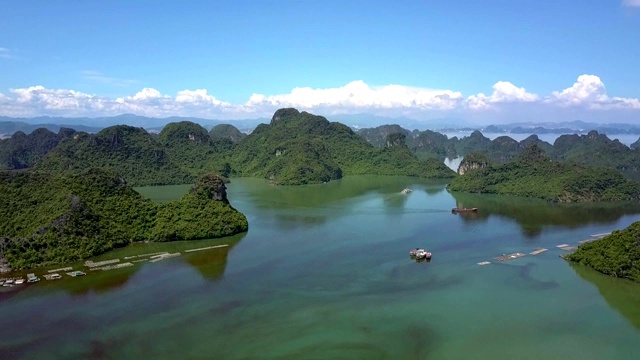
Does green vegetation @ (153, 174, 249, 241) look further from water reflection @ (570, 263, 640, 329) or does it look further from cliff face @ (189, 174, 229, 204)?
water reflection @ (570, 263, 640, 329)

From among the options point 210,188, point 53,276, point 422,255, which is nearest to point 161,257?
point 53,276

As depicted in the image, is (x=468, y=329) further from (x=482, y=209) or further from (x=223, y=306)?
(x=482, y=209)

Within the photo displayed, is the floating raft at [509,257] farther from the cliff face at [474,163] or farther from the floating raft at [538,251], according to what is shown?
the cliff face at [474,163]

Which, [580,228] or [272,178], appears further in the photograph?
[272,178]

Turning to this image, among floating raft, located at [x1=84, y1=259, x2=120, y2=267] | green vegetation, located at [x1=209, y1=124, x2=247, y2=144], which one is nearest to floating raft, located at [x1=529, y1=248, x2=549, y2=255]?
floating raft, located at [x1=84, y1=259, x2=120, y2=267]

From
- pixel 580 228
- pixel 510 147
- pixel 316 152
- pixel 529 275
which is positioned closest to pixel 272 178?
pixel 316 152

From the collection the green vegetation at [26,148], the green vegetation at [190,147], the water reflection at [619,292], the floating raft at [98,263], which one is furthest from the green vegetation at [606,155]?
the green vegetation at [26,148]
